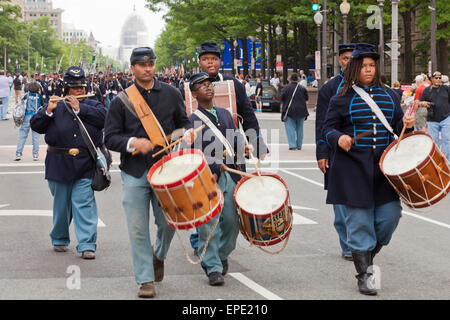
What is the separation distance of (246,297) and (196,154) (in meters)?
1.27

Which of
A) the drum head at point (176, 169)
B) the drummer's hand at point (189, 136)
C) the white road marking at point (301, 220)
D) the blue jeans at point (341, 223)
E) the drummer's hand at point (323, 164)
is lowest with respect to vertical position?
the white road marking at point (301, 220)

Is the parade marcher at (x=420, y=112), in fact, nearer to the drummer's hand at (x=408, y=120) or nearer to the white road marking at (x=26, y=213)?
the white road marking at (x=26, y=213)

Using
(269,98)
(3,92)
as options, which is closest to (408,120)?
(3,92)

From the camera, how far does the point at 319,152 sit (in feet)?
26.2

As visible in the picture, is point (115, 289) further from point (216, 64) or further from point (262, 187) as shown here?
point (216, 64)

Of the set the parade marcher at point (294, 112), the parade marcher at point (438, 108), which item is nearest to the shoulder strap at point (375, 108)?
the parade marcher at point (438, 108)

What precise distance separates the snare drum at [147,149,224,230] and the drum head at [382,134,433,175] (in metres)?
1.37

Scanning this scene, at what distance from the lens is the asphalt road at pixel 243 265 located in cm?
683

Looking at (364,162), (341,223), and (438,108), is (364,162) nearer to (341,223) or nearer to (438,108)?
(341,223)

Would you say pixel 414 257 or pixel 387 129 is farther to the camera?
pixel 414 257

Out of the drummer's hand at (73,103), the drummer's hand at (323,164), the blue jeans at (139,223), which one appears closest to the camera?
the blue jeans at (139,223)

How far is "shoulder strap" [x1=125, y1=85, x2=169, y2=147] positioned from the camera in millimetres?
6645

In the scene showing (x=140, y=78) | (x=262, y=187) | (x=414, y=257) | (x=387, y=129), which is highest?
(x=140, y=78)
